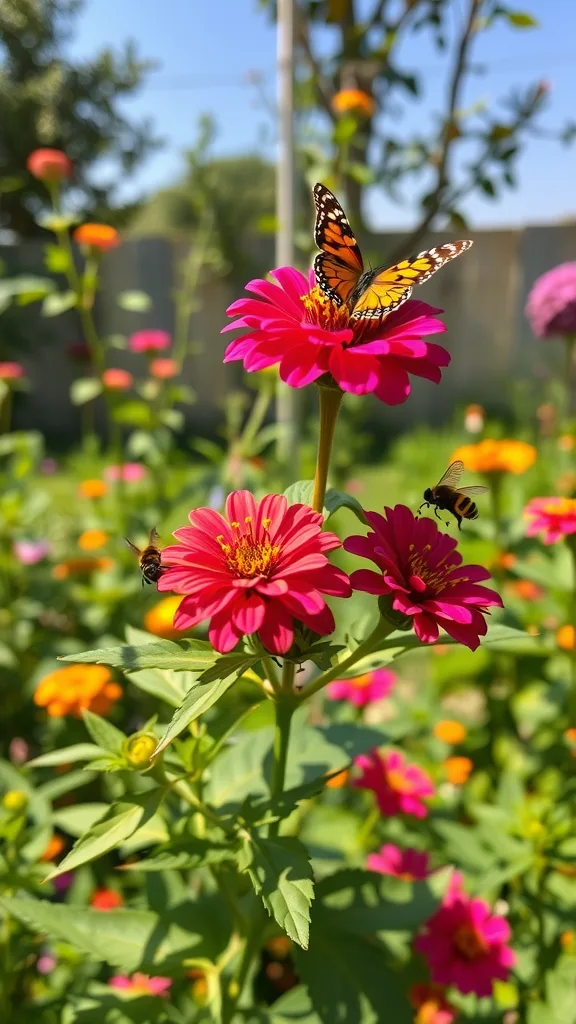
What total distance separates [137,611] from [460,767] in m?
0.75

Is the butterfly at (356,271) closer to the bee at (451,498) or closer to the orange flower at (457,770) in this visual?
the bee at (451,498)

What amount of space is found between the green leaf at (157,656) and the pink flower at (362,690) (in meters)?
0.77

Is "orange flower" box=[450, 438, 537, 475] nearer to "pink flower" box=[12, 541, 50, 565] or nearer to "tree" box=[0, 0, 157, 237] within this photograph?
"pink flower" box=[12, 541, 50, 565]

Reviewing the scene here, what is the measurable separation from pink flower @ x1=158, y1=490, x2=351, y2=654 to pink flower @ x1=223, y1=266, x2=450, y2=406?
0.31 ft

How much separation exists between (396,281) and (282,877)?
1.43 ft

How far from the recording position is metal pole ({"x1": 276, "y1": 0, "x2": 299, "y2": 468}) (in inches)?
53.9

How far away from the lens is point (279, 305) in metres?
0.55

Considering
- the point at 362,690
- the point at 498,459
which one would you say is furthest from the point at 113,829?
the point at 498,459

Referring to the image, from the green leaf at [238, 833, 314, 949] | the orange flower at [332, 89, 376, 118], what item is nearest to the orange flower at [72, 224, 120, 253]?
the orange flower at [332, 89, 376, 118]

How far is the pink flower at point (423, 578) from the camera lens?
47 centimetres

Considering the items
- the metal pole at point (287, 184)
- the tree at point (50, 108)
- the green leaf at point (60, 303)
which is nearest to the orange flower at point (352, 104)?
the metal pole at point (287, 184)

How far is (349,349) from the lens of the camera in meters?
0.48

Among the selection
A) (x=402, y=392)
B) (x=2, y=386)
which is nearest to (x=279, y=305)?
(x=402, y=392)

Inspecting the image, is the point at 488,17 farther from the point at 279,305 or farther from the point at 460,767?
the point at 460,767
